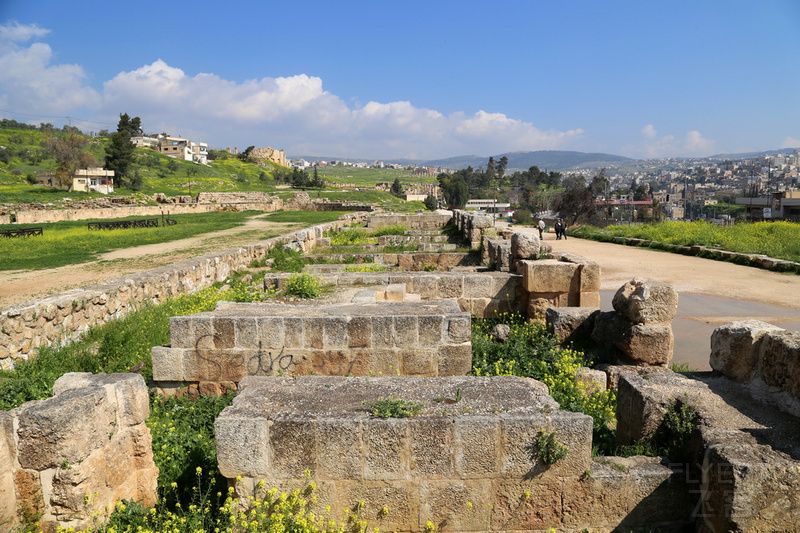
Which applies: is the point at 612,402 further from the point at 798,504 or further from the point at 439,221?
the point at 439,221

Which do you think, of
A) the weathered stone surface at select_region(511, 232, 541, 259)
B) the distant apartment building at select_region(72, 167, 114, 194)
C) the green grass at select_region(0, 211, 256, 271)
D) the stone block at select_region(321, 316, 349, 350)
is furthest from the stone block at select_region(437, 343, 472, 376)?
the distant apartment building at select_region(72, 167, 114, 194)

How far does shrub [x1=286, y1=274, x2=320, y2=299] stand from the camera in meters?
7.99

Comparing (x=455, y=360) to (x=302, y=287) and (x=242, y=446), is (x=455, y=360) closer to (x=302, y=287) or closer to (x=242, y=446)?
(x=242, y=446)

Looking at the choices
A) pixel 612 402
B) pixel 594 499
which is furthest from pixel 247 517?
pixel 612 402

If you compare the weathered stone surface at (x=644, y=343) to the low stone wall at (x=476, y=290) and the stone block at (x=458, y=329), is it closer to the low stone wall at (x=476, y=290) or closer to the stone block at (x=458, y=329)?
the stone block at (x=458, y=329)

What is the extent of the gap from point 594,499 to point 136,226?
108ft

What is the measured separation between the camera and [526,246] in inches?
338

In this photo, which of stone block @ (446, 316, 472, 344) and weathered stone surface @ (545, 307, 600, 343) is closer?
stone block @ (446, 316, 472, 344)

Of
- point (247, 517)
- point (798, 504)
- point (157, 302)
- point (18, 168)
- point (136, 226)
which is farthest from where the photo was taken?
point (18, 168)

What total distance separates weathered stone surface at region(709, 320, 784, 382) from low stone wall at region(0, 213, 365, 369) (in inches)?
330

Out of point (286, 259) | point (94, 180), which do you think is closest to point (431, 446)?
point (286, 259)

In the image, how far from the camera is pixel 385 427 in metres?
3.20

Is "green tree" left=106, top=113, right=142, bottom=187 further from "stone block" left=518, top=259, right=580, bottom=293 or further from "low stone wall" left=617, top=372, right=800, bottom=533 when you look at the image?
"low stone wall" left=617, top=372, right=800, bottom=533

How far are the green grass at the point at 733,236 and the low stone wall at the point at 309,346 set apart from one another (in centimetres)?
1643
